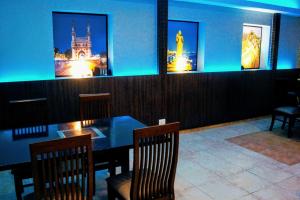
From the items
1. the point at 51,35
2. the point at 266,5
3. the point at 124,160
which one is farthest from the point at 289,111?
the point at 51,35

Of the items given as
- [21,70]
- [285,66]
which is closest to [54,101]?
[21,70]

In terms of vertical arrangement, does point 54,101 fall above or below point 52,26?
below

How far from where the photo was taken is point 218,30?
199 inches

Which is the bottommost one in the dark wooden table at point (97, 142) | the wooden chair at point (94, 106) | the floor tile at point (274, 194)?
the floor tile at point (274, 194)

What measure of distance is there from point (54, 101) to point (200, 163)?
7.11 feet

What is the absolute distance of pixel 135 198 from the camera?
1.89 m

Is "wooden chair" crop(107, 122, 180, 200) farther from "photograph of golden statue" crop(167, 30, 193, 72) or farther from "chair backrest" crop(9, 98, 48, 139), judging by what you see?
"photograph of golden statue" crop(167, 30, 193, 72)

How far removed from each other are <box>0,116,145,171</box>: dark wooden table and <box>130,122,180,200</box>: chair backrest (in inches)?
12.4

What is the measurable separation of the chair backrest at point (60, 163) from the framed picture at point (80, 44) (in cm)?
246

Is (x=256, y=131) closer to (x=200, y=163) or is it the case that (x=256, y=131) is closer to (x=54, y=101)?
(x=200, y=163)

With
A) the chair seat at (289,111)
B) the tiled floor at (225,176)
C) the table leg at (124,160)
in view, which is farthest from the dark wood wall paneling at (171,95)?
the table leg at (124,160)

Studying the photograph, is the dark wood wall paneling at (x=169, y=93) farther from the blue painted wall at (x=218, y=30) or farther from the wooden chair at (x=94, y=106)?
the wooden chair at (x=94, y=106)

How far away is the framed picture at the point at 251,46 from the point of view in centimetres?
564

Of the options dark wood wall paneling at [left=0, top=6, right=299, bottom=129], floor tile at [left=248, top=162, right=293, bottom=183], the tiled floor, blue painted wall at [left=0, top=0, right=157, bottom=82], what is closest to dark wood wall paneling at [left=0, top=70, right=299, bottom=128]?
dark wood wall paneling at [left=0, top=6, right=299, bottom=129]
